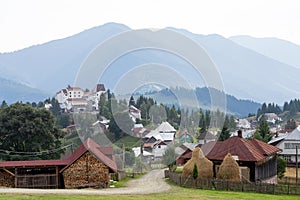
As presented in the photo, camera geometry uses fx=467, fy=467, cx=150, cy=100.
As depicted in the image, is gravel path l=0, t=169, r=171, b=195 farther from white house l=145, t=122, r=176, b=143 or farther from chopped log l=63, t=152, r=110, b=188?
white house l=145, t=122, r=176, b=143

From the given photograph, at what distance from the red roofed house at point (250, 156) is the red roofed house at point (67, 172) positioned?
26.7 ft

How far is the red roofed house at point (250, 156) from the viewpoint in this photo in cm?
3216

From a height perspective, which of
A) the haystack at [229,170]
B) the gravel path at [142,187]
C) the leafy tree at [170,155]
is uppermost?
the leafy tree at [170,155]

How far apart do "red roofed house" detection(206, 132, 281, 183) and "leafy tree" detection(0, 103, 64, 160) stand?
15845 mm

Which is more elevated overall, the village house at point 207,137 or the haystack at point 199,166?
the village house at point 207,137

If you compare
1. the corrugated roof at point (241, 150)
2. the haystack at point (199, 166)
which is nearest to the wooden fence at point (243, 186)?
the haystack at point (199, 166)

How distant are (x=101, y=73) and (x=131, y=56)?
7.19 ft

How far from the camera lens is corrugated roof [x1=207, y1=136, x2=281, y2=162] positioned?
32625 mm

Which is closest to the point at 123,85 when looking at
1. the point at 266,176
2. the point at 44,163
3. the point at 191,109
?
the point at 191,109

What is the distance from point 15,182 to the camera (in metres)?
28.9

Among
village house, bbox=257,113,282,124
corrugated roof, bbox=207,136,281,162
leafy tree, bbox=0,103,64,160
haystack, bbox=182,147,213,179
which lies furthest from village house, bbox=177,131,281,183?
village house, bbox=257,113,282,124

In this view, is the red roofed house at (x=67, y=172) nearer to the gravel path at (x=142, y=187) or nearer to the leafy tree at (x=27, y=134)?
the gravel path at (x=142, y=187)

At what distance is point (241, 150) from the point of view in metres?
33.2

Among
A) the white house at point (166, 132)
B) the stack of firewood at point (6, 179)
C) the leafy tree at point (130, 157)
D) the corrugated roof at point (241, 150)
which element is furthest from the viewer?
the corrugated roof at point (241, 150)
